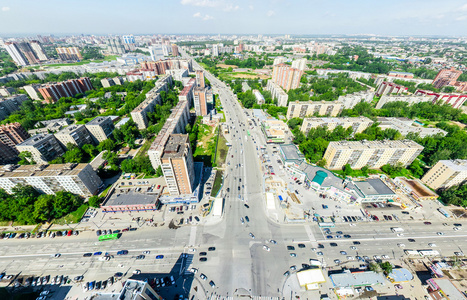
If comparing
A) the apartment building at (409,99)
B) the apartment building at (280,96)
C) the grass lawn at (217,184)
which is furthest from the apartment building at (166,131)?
the apartment building at (409,99)

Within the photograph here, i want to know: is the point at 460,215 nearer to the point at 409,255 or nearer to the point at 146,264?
the point at 409,255

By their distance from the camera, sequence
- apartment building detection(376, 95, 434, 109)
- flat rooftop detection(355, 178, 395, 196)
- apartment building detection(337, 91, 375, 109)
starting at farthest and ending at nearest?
1. apartment building detection(376, 95, 434, 109)
2. apartment building detection(337, 91, 375, 109)
3. flat rooftop detection(355, 178, 395, 196)

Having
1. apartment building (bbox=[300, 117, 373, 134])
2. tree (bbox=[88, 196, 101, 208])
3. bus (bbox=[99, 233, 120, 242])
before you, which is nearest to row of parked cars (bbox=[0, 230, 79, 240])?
tree (bbox=[88, 196, 101, 208])

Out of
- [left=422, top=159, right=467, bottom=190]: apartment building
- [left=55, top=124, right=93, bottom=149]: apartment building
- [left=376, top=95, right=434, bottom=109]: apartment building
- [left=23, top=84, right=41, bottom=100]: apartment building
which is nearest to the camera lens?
[left=422, top=159, right=467, bottom=190]: apartment building

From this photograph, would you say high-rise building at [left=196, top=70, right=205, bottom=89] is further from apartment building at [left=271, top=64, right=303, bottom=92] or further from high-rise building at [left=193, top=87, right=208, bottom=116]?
apartment building at [left=271, top=64, right=303, bottom=92]

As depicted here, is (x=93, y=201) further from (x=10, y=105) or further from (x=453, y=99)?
→ (x=453, y=99)

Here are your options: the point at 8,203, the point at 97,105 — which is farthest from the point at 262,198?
the point at 97,105
